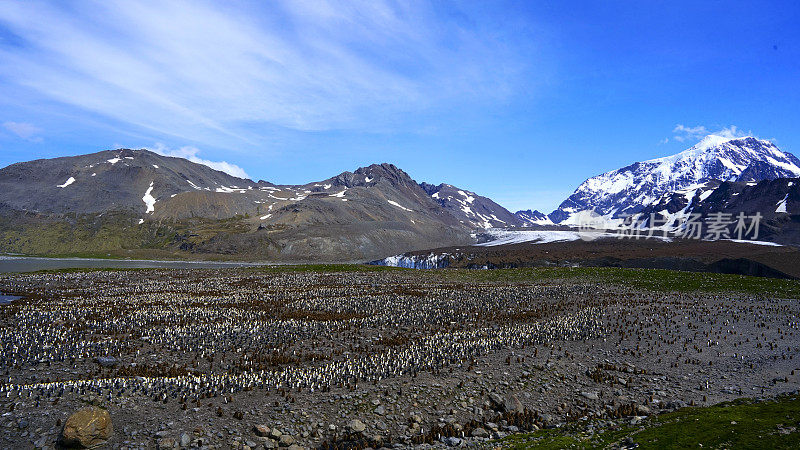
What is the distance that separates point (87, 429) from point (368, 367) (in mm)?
11236

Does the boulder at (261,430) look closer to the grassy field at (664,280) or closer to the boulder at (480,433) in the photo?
the boulder at (480,433)

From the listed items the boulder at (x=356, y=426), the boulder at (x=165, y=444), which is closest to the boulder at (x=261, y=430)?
the boulder at (x=165, y=444)

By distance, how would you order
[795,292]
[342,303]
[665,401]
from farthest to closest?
[795,292], [342,303], [665,401]

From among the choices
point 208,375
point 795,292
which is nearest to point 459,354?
point 208,375

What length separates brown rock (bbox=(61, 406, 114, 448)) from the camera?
13086 mm

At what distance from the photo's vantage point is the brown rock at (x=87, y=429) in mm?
13086

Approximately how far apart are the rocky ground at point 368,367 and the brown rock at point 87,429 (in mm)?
280

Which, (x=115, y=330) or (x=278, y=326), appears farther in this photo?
(x=278, y=326)

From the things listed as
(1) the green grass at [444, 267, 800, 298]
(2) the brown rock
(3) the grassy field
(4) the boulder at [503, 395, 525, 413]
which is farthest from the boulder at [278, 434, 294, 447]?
(1) the green grass at [444, 267, 800, 298]

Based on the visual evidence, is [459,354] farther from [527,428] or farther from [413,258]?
[413,258]

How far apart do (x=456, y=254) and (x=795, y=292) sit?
88.3 metres

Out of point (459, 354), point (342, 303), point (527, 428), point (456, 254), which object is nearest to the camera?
point (527, 428)

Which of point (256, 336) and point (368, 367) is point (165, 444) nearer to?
point (368, 367)

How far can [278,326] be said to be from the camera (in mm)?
30703
